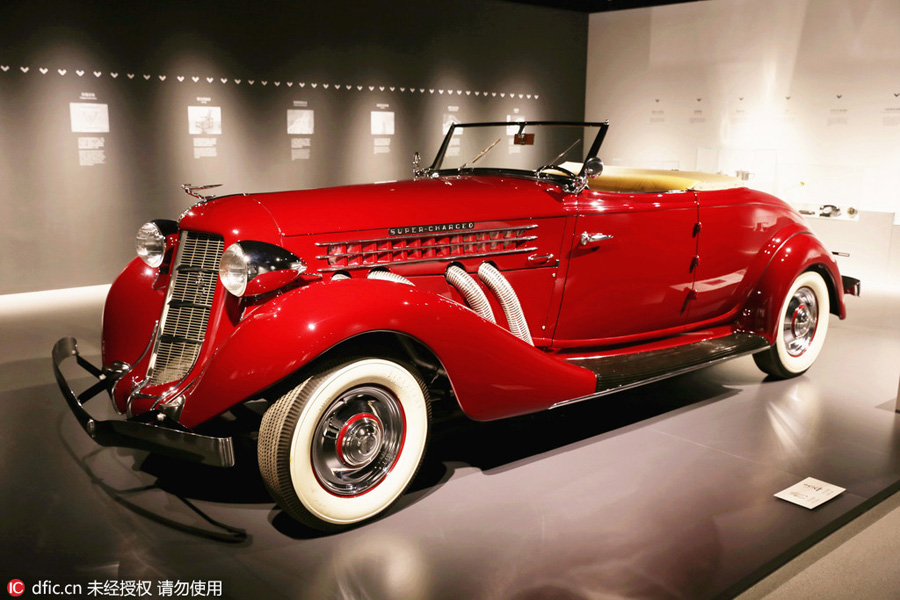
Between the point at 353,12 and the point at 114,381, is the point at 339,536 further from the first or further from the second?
the point at 353,12

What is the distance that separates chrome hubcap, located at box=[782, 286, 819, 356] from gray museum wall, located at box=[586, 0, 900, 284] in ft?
11.6

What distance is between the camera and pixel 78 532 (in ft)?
8.75

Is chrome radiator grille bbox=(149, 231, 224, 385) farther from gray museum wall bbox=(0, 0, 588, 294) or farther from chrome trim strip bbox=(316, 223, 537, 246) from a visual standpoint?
gray museum wall bbox=(0, 0, 588, 294)

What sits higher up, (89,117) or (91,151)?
(89,117)

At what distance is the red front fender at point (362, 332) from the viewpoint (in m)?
2.50

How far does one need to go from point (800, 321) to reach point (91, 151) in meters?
6.21

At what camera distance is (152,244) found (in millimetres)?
3396

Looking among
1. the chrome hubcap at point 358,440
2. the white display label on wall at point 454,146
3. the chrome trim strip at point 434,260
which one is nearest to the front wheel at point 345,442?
the chrome hubcap at point 358,440

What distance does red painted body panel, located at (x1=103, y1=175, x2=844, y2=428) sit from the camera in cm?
258

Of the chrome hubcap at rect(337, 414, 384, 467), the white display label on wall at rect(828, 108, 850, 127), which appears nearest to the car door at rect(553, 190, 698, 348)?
the chrome hubcap at rect(337, 414, 384, 467)

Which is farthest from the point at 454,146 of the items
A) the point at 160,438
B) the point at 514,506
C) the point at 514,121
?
the point at 160,438

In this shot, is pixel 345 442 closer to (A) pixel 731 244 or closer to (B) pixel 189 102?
(A) pixel 731 244

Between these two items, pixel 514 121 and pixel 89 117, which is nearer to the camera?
pixel 514 121

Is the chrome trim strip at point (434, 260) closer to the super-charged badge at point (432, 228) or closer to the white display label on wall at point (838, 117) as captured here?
the super-charged badge at point (432, 228)
